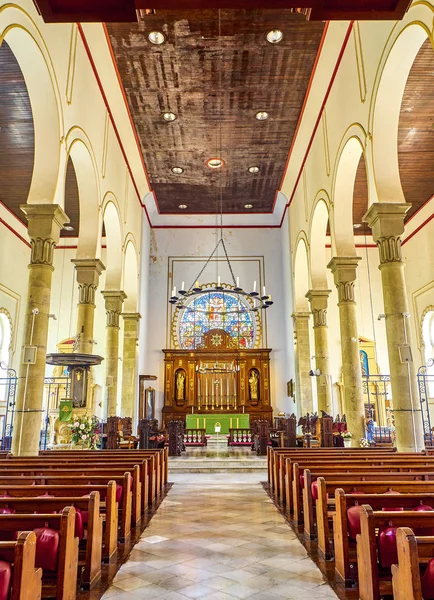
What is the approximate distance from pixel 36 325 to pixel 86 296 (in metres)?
3.58

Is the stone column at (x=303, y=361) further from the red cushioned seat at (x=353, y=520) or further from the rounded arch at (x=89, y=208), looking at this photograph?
the red cushioned seat at (x=353, y=520)

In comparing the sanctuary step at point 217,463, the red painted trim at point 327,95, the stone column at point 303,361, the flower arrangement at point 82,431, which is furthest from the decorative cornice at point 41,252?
the stone column at point 303,361

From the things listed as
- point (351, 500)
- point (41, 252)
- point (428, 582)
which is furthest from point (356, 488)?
point (41, 252)

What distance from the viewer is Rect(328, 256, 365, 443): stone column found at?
1020cm

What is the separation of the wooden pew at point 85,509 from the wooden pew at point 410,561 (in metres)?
2.16

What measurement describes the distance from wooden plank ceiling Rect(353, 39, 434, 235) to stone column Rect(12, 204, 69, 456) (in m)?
7.79

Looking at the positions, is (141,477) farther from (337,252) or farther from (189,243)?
(189,243)

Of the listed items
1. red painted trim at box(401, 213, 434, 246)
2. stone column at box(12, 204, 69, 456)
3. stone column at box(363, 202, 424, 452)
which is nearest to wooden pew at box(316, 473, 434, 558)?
stone column at box(363, 202, 424, 452)

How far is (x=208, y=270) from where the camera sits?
1997cm

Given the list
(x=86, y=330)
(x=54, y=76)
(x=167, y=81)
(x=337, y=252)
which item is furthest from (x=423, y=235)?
(x=54, y=76)

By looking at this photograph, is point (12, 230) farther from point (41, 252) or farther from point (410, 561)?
point (410, 561)

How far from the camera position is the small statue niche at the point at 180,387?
1839cm

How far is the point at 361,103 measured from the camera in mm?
9062

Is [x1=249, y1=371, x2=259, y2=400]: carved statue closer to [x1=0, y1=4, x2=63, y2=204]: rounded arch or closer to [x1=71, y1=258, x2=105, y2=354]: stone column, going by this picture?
[x1=71, y1=258, x2=105, y2=354]: stone column
